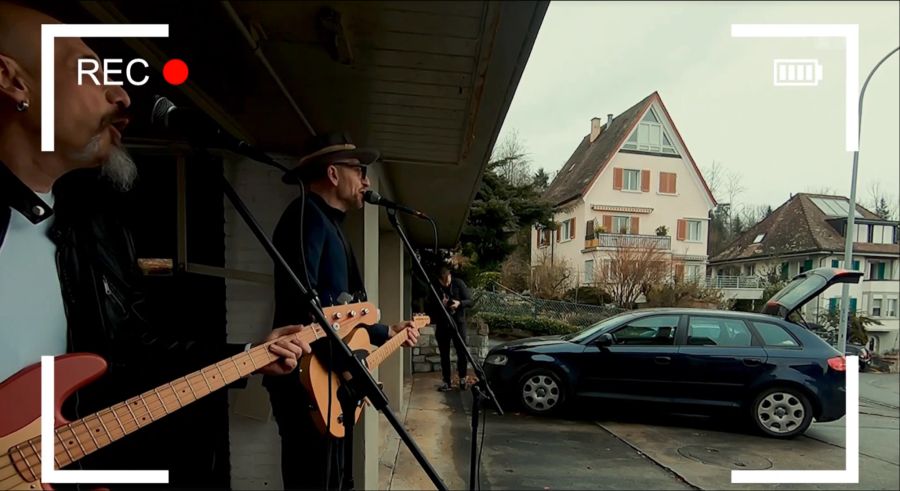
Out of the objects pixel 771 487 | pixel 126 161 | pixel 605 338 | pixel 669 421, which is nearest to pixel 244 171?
pixel 126 161

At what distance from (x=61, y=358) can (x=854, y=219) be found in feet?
7.39

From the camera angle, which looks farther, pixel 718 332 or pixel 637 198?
pixel 718 332

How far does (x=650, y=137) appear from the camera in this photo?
1.72 m

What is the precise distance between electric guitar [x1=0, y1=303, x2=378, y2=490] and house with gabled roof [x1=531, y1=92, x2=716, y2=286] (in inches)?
55.9

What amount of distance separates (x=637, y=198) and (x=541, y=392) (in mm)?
1487

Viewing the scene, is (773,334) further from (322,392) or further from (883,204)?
(322,392)

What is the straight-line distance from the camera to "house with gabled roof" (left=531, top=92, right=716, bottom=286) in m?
1.62

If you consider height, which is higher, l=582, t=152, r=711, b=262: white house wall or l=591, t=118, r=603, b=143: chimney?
l=591, t=118, r=603, b=143: chimney

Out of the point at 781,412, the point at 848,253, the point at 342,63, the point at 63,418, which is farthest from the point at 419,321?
the point at 781,412

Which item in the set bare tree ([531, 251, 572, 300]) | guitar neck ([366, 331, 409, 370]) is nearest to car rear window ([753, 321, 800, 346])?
bare tree ([531, 251, 572, 300])

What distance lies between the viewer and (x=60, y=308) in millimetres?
710

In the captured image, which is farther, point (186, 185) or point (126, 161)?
point (186, 185)

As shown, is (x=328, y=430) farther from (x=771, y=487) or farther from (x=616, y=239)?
(x=771, y=487)

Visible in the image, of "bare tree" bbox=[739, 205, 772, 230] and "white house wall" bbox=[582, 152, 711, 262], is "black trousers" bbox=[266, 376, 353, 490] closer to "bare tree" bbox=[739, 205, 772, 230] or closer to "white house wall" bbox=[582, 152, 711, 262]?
"white house wall" bbox=[582, 152, 711, 262]
